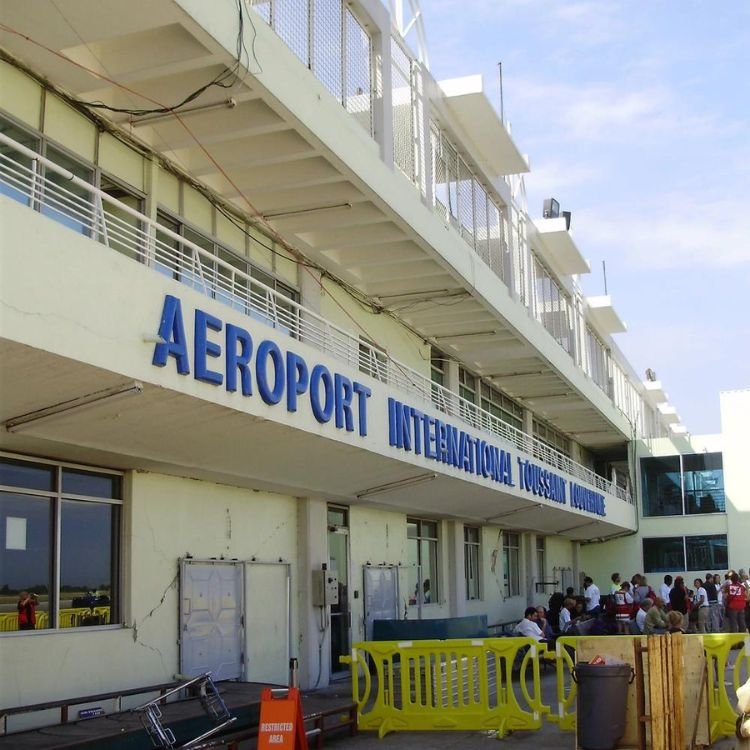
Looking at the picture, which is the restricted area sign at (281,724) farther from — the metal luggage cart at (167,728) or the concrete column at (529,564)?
the concrete column at (529,564)

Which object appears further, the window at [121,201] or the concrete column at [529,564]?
the concrete column at [529,564]

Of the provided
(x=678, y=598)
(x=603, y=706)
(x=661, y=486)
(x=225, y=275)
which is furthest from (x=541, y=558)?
(x=603, y=706)

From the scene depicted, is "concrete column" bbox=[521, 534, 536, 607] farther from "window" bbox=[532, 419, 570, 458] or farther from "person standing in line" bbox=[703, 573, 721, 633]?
"person standing in line" bbox=[703, 573, 721, 633]

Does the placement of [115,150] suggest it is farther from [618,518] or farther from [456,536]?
[618,518]

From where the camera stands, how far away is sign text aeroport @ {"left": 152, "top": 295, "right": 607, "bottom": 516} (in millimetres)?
9938

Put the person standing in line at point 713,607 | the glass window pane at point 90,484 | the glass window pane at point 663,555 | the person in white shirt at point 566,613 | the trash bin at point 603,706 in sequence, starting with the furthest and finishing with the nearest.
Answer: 1. the glass window pane at point 663,555
2. the person standing in line at point 713,607
3. the person in white shirt at point 566,613
4. the glass window pane at point 90,484
5. the trash bin at point 603,706

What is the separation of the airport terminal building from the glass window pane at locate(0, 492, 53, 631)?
0.03m

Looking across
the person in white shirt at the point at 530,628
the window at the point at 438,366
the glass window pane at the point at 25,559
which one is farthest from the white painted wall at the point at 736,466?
the glass window pane at the point at 25,559

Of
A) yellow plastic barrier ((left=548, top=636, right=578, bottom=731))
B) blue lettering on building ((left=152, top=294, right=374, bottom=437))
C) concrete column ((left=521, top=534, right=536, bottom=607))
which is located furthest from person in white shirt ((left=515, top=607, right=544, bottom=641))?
concrete column ((left=521, top=534, right=536, bottom=607))

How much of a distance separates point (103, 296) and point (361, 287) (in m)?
10.4

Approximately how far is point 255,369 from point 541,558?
25.0m

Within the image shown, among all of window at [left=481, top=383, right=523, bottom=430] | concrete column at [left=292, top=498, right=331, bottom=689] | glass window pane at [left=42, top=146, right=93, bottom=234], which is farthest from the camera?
window at [left=481, top=383, right=523, bottom=430]

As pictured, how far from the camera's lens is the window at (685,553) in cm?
3919

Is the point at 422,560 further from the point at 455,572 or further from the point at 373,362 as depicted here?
the point at 373,362
